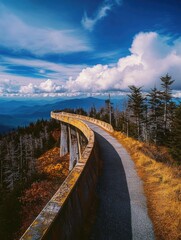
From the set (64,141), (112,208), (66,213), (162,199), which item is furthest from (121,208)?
(64,141)

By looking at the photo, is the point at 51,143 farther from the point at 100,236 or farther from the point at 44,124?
the point at 100,236

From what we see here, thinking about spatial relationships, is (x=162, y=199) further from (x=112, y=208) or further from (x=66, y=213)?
(x=66, y=213)

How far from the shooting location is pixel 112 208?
6.16 meters

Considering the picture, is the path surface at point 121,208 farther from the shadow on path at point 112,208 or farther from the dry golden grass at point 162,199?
the dry golden grass at point 162,199

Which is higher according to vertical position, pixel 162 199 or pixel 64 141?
pixel 162 199

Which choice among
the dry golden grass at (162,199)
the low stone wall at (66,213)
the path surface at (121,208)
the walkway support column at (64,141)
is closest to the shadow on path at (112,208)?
the path surface at (121,208)

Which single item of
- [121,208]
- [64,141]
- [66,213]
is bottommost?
[64,141]

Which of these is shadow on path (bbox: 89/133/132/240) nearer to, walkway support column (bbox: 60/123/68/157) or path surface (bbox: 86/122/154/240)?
path surface (bbox: 86/122/154/240)

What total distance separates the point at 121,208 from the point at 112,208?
0.29m

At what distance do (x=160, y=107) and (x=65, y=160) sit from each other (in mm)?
24068

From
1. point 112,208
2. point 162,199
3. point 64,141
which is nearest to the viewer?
point 112,208

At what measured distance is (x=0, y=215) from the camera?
18.4 metres

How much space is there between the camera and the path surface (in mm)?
4934

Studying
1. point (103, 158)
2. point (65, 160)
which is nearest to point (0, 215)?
point (103, 158)
